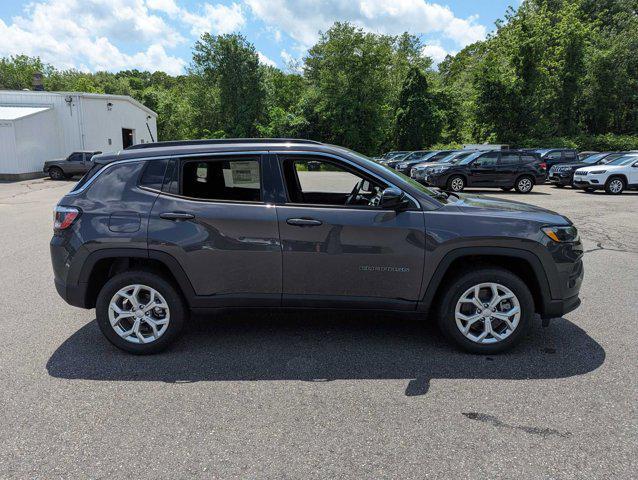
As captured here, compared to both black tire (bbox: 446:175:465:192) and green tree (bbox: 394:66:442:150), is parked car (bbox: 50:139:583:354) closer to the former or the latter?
black tire (bbox: 446:175:465:192)

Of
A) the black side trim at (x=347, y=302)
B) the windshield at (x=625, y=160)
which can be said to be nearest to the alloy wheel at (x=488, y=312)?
the black side trim at (x=347, y=302)

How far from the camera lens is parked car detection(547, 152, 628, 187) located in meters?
20.6

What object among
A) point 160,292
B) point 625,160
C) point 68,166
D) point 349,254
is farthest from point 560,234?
point 68,166

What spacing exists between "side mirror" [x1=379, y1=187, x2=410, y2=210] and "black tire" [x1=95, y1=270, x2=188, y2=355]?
1909 millimetres

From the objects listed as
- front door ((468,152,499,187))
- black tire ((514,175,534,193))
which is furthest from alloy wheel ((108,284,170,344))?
black tire ((514,175,534,193))

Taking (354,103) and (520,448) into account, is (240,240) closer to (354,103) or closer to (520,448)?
(520,448)

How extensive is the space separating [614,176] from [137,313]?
1951cm

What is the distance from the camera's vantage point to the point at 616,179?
59.4ft

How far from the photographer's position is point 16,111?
26.6 metres

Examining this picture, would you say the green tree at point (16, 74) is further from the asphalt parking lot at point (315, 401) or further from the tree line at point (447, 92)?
the asphalt parking lot at point (315, 401)

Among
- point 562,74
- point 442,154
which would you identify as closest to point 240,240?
point 442,154

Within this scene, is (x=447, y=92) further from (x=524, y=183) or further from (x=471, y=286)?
(x=471, y=286)

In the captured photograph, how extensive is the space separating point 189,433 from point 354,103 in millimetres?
42366

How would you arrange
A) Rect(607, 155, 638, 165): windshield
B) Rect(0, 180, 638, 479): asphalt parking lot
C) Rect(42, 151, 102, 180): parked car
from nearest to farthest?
Rect(0, 180, 638, 479): asphalt parking lot < Rect(607, 155, 638, 165): windshield < Rect(42, 151, 102, 180): parked car
